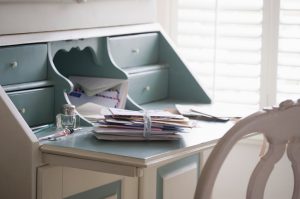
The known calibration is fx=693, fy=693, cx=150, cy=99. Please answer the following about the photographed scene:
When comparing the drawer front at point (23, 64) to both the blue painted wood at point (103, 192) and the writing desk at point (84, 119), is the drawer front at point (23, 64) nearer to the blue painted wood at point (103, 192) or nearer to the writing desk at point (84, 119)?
the writing desk at point (84, 119)

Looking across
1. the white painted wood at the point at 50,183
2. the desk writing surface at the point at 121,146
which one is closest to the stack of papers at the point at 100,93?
the desk writing surface at the point at 121,146

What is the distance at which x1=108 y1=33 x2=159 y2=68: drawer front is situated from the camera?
2468mm

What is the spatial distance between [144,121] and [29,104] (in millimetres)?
362

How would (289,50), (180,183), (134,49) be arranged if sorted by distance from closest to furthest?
(180,183) < (134,49) < (289,50)

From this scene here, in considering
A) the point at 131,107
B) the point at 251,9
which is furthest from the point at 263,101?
the point at 131,107

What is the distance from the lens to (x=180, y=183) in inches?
93.8

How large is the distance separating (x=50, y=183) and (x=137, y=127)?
29 cm

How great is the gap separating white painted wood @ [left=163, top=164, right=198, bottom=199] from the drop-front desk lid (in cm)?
32

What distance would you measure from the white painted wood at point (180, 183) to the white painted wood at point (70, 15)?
0.57m

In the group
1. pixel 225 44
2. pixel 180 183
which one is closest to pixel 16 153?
pixel 180 183

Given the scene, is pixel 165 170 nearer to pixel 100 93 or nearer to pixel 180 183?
pixel 180 183

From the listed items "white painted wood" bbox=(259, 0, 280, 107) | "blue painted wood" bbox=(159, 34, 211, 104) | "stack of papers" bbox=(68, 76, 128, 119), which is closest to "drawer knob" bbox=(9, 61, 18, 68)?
"stack of papers" bbox=(68, 76, 128, 119)

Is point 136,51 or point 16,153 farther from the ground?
point 136,51

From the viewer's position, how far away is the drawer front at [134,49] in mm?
2468
